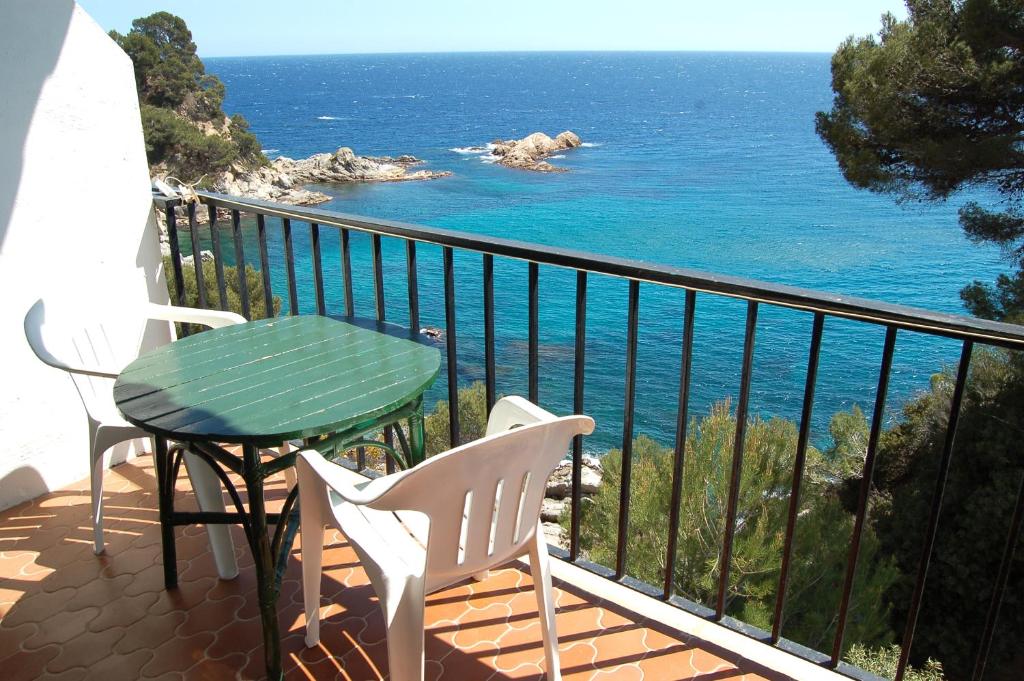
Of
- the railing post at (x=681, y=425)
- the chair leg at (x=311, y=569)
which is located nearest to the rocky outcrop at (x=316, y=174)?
the chair leg at (x=311, y=569)

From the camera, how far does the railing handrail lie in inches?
55.6

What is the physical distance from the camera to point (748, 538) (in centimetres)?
759

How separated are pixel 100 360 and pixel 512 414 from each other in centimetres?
142

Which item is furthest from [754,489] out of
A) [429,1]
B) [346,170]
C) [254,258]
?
[429,1]

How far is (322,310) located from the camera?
2.73 m

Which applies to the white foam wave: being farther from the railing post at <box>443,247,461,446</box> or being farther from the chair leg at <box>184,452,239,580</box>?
the chair leg at <box>184,452,239,580</box>

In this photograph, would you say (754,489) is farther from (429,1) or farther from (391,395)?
(429,1)

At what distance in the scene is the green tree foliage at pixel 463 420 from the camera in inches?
476

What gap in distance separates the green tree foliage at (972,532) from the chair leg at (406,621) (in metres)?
9.50

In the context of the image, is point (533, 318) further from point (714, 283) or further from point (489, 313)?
point (714, 283)

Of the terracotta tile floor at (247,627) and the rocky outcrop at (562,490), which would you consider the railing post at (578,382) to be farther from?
the rocky outcrop at (562,490)

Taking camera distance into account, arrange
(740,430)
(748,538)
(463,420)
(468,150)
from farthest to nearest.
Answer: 1. (468,150)
2. (463,420)
3. (748,538)
4. (740,430)

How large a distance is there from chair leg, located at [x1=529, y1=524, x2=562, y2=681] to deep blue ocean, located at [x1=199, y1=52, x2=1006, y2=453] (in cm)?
1294

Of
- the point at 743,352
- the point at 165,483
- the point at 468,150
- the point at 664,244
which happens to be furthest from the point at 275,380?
the point at 468,150
